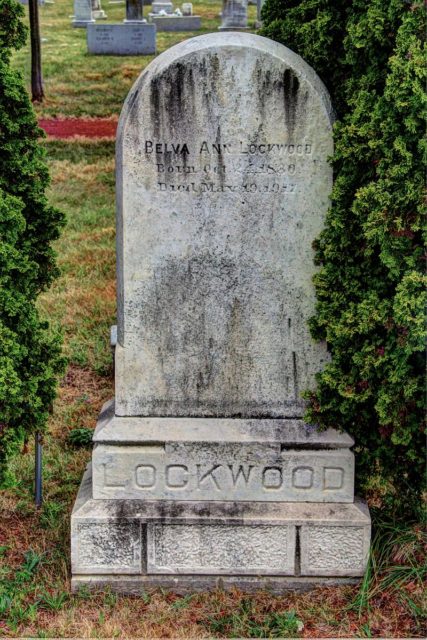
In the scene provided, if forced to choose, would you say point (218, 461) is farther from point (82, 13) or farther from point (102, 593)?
point (82, 13)

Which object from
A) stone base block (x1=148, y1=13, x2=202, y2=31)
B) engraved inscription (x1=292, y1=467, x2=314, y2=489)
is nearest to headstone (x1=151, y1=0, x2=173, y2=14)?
stone base block (x1=148, y1=13, x2=202, y2=31)

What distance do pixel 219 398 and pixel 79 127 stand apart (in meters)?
11.6

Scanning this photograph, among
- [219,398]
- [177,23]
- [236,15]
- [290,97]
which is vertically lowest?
[219,398]

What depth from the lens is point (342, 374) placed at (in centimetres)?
380

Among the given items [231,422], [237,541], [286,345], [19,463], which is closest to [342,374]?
[286,345]

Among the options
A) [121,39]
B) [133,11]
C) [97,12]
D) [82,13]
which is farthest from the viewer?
[97,12]

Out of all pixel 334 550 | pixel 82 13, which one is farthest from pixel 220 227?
pixel 82 13

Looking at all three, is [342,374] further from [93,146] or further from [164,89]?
[93,146]

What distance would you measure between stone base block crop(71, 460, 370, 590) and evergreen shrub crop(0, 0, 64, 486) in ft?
1.59

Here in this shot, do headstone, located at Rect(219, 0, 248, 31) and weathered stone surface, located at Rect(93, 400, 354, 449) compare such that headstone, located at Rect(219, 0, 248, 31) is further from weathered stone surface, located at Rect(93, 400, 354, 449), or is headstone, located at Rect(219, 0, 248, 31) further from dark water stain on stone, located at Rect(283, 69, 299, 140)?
weathered stone surface, located at Rect(93, 400, 354, 449)

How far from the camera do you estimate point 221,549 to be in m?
3.91

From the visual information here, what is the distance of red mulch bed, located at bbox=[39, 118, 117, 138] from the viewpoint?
14141 millimetres

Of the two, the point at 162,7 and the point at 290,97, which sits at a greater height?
the point at 162,7

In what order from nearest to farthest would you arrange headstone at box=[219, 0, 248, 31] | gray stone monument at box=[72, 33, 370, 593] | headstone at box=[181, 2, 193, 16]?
1. gray stone monument at box=[72, 33, 370, 593]
2. headstone at box=[219, 0, 248, 31]
3. headstone at box=[181, 2, 193, 16]
